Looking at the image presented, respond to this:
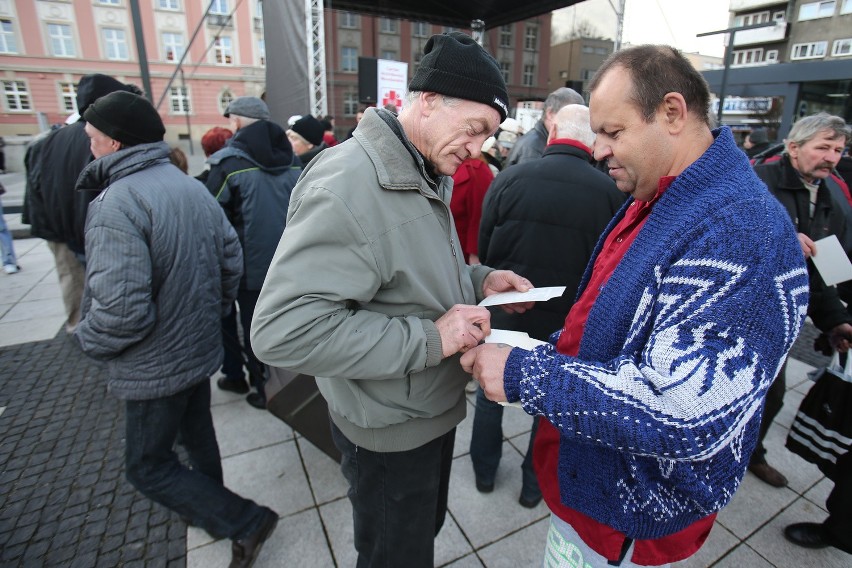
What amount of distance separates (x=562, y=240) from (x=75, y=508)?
2.91 metres

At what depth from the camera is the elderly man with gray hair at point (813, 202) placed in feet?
7.88

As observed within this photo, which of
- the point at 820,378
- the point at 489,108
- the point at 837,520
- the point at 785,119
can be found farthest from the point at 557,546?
the point at 785,119

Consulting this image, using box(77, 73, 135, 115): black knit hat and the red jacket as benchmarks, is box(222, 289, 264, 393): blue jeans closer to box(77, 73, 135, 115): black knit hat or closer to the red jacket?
box(77, 73, 135, 115): black knit hat

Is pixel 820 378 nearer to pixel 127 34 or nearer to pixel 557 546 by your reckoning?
pixel 557 546

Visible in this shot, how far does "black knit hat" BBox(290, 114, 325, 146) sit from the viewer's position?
4309 mm

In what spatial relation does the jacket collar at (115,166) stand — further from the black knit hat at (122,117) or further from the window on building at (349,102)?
the window on building at (349,102)

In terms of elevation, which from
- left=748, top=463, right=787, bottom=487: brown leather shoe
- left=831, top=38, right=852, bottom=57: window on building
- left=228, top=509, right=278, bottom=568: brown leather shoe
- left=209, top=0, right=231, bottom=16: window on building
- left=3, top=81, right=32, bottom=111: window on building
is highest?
left=209, top=0, right=231, bottom=16: window on building

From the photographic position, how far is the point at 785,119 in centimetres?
2833

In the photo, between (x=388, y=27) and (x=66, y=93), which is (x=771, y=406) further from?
(x=66, y=93)

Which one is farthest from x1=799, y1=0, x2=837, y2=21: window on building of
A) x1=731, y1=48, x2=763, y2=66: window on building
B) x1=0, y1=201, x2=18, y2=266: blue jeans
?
x1=0, y1=201, x2=18, y2=266: blue jeans

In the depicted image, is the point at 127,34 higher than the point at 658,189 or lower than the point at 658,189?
higher

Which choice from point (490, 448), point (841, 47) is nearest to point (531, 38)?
point (841, 47)

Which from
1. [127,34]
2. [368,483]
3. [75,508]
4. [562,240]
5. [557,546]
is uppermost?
[127,34]

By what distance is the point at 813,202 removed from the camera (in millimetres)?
2623
